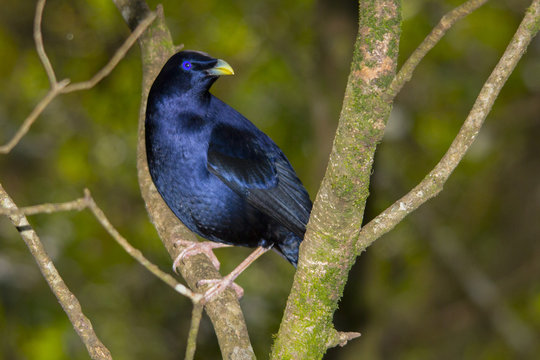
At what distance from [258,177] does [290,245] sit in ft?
1.53

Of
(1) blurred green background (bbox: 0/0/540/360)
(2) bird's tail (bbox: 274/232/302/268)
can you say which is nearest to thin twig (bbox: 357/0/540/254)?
(2) bird's tail (bbox: 274/232/302/268)

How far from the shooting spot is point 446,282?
712 centimetres

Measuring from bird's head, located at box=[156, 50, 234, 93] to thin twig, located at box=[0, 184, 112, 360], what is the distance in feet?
5.37

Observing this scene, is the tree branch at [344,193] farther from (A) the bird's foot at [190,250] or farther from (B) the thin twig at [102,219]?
(A) the bird's foot at [190,250]

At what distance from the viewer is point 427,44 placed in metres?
2.33

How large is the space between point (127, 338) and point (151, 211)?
2.54m

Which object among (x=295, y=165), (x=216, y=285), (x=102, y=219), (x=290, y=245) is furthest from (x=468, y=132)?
(x=295, y=165)

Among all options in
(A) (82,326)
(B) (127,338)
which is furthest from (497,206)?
(A) (82,326)

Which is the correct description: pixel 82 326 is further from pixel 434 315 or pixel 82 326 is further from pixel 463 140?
pixel 434 315

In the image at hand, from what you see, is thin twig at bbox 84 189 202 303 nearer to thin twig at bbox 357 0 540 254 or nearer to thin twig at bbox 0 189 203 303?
thin twig at bbox 0 189 203 303

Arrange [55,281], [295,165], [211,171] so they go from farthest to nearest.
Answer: [295,165] < [211,171] < [55,281]

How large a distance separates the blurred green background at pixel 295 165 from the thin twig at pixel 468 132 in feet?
10.3

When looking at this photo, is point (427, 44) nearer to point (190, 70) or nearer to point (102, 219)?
point (102, 219)

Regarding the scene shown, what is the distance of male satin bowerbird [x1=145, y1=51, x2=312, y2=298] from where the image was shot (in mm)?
4031
